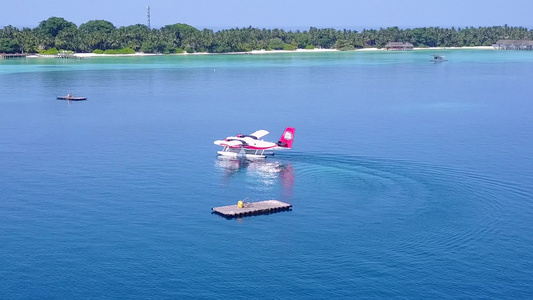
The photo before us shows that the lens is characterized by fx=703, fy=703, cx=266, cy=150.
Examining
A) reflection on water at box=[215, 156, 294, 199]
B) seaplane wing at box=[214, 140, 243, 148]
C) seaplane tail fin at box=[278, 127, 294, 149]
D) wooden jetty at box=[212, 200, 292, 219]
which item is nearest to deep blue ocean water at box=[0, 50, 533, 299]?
reflection on water at box=[215, 156, 294, 199]

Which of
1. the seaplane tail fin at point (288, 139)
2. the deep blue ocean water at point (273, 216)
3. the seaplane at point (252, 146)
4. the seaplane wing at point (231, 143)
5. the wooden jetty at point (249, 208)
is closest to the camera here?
the deep blue ocean water at point (273, 216)

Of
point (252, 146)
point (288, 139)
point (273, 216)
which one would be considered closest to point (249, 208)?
point (273, 216)

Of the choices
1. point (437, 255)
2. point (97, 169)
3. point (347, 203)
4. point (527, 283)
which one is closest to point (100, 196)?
point (97, 169)

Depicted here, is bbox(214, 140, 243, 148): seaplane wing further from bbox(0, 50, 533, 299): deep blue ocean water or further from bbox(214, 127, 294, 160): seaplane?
bbox(0, 50, 533, 299): deep blue ocean water

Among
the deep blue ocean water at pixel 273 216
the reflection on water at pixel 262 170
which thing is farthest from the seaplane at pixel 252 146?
the deep blue ocean water at pixel 273 216

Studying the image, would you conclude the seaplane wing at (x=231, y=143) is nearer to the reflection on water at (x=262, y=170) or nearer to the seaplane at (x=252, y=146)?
the seaplane at (x=252, y=146)

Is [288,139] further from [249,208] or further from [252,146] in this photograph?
[249,208]

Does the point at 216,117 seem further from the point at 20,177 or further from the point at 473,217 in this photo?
the point at 473,217
